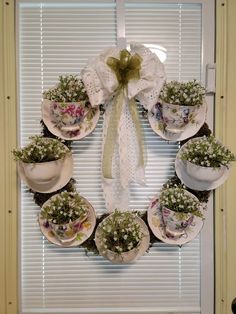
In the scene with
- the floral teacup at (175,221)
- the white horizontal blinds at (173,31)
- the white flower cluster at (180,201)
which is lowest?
the floral teacup at (175,221)

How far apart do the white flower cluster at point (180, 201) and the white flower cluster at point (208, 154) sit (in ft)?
0.48

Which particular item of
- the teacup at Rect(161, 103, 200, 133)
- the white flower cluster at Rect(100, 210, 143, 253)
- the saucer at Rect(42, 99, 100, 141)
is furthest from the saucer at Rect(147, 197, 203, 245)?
the saucer at Rect(42, 99, 100, 141)

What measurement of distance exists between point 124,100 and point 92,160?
12.2 inches

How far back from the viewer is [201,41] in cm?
155

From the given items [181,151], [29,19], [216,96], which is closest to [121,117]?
[181,151]

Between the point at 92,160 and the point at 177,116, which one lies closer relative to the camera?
the point at 177,116

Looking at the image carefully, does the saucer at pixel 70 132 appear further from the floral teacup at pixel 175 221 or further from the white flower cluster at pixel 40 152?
the floral teacup at pixel 175 221

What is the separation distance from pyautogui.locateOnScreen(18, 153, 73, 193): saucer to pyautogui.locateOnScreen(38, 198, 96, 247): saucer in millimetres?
130

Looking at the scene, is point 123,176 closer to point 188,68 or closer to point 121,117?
point 121,117

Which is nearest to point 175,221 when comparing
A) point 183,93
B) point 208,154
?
point 208,154

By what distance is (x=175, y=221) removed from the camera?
140 cm

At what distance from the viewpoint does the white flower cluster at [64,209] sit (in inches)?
54.4

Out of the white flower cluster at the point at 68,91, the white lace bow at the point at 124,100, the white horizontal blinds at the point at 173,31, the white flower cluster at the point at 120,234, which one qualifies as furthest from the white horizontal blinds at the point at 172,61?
the white flower cluster at the point at 68,91

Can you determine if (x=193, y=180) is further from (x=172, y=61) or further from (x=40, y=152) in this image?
(x=40, y=152)
